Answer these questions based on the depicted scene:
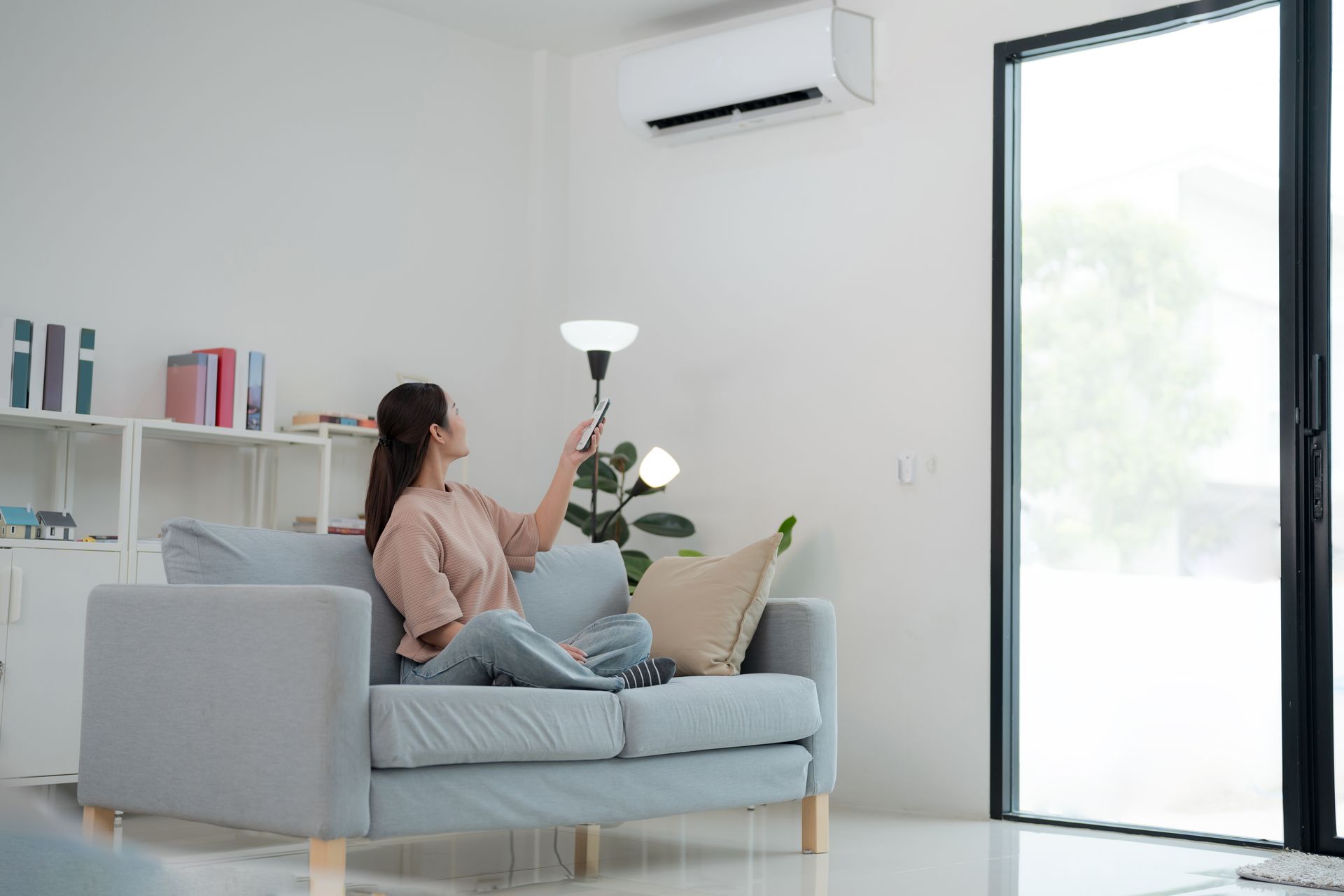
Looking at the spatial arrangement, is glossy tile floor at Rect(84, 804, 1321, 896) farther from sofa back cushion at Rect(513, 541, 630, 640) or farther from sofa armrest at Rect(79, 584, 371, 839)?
sofa back cushion at Rect(513, 541, 630, 640)

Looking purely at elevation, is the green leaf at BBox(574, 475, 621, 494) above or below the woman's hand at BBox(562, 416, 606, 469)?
below

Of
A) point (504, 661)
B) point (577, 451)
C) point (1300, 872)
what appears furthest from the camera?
point (577, 451)

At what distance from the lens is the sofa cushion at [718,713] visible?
2734 mm

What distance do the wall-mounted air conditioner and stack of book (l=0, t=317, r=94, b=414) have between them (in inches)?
84.8

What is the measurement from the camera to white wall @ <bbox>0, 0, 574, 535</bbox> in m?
3.87

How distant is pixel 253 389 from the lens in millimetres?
4012

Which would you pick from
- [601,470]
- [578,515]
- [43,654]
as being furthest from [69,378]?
[601,470]

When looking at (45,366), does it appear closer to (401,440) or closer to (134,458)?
(134,458)

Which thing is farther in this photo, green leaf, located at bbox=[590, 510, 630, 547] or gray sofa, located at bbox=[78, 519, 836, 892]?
green leaf, located at bbox=[590, 510, 630, 547]

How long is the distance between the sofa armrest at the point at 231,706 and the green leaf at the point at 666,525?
2.27 metres

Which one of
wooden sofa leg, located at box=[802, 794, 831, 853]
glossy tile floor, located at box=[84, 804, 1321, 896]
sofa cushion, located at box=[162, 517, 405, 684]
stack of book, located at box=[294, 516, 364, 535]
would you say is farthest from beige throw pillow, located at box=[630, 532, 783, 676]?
stack of book, located at box=[294, 516, 364, 535]

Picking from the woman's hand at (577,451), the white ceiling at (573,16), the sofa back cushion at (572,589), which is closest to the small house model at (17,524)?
the sofa back cushion at (572,589)

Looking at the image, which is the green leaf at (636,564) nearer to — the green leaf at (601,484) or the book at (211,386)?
the green leaf at (601,484)

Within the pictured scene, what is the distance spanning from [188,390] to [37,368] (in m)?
0.45
